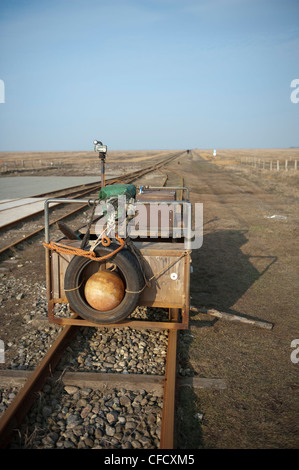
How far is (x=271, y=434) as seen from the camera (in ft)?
9.27

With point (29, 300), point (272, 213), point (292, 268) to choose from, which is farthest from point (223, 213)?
point (29, 300)

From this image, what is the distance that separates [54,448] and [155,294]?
1912 millimetres

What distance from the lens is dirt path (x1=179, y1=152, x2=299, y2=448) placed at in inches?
113

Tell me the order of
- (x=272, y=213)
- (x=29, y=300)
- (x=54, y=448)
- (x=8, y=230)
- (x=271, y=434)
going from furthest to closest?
(x=272, y=213), (x=8, y=230), (x=29, y=300), (x=271, y=434), (x=54, y=448)

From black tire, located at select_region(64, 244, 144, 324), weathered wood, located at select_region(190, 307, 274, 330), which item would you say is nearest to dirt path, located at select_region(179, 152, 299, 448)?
weathered wood, located at select_region(190, 307, 274, 330)

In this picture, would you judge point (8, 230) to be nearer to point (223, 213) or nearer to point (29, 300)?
point (29, 300)

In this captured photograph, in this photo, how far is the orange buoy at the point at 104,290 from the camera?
12.3ft

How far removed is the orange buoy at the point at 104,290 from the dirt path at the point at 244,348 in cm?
106

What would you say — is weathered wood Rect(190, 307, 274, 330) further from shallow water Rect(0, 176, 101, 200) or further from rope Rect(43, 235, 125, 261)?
shallow water Rect(0, 176, 101, 200)

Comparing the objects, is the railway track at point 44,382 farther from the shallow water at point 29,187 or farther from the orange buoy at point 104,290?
the shallow water at point 29,187

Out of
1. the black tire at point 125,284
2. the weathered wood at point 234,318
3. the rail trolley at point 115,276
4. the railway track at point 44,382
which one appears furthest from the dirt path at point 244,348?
the black tire at point 125,284

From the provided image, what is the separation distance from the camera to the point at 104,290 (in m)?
3.74

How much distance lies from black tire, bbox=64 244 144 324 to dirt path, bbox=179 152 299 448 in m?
0.92

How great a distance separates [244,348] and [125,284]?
167 cm
